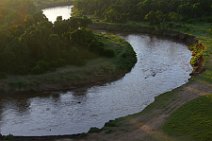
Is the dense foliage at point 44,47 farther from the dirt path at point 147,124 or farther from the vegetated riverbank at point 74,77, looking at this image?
the dirt path at point 147,124

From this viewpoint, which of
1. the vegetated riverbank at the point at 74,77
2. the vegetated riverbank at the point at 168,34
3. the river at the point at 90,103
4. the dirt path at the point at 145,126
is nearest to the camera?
the dirt path at the point at 145,126

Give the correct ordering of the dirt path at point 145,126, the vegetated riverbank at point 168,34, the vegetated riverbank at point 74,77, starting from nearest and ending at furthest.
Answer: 1. the dirt path at point 145,126
2. the vegetated riverbank at point 74,77
3. the vegetated riverbank at point 168,34

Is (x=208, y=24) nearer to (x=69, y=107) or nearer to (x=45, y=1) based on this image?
(x=69, y=107)

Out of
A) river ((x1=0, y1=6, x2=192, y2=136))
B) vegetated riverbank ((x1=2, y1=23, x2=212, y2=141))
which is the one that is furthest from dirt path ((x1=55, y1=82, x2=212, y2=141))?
river ((x1=0, y1=6, x2=192, y2=136))

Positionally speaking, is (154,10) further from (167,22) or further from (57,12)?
(57,12)

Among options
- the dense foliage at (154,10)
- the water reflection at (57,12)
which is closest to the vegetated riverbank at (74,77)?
the dense foliage at (154,10)

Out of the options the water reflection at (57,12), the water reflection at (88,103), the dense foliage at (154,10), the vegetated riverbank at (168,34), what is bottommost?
the water reflection at (88,103)
